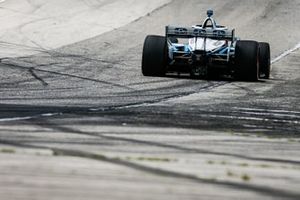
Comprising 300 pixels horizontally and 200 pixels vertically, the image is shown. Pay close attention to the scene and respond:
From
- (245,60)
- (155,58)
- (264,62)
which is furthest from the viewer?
(264,62)

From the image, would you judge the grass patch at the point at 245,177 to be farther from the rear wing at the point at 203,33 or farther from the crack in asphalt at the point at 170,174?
the rear wing at the point at 203,33

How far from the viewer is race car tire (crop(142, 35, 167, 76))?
23156 mm

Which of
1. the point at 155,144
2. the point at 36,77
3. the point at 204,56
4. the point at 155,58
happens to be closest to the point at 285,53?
the point at 204,56

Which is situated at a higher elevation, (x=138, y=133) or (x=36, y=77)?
(x=138, y=133)

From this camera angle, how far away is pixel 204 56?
901 inches

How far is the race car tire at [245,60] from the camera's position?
22844 mm

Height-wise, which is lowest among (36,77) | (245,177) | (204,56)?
(36,77)

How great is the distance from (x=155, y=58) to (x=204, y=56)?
4.59 ft

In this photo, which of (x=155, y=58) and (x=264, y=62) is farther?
(x=264, y=62)

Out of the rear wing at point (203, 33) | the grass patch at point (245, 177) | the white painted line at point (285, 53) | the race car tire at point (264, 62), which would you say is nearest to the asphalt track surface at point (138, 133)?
the grass patch at point (245, 177)

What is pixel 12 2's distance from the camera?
4391 centimetres

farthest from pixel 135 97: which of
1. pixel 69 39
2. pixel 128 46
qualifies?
pixel 69 39

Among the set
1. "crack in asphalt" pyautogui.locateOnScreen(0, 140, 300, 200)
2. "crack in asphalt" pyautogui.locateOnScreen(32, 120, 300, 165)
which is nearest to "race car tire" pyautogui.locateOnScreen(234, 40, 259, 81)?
"crack in asphalt" pyautogui.locateOnScreen(32, 120, 300, 165)

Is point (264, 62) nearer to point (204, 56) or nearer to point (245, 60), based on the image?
point (245, 60)
